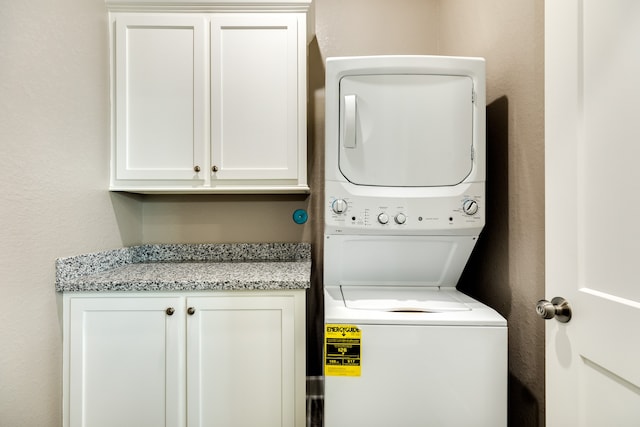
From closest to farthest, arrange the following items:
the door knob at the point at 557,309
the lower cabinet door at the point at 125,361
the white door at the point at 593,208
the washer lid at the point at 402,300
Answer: the white door at the point at 593,208, the door knob at the point at 557,309, the washer lid at the point at 402,300, the lower cabinet door at the point at 125,361

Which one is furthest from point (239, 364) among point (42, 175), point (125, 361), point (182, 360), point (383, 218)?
point (42, 175)

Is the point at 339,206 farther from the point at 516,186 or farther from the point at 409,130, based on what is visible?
the point at 516,186

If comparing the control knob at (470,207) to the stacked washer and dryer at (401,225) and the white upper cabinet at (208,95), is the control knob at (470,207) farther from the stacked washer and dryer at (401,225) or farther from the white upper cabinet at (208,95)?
the white upper cabinet at (208,95)

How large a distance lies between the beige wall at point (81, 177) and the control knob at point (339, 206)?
2.29 feet

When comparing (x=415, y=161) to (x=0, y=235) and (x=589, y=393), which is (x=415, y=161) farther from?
(x=0, y=235)

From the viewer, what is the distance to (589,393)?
0.77m

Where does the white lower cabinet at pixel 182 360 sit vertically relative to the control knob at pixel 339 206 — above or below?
below

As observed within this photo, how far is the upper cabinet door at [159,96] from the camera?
1.61 metres

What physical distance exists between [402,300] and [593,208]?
2.42ft

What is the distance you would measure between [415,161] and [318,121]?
0.89 m

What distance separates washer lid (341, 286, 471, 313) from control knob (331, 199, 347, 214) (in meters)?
0.38

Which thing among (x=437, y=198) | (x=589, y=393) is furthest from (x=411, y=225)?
(x=589, y=393)

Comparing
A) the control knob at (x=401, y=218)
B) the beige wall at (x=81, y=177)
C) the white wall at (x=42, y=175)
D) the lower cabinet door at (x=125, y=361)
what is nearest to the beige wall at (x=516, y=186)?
the beige wall at (x=81, y=177)

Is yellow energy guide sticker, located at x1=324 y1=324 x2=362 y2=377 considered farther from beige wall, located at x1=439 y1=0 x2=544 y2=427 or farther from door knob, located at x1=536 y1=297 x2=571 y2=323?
beige wall, located at x1=439 y1=0 x2=544 y2=427
